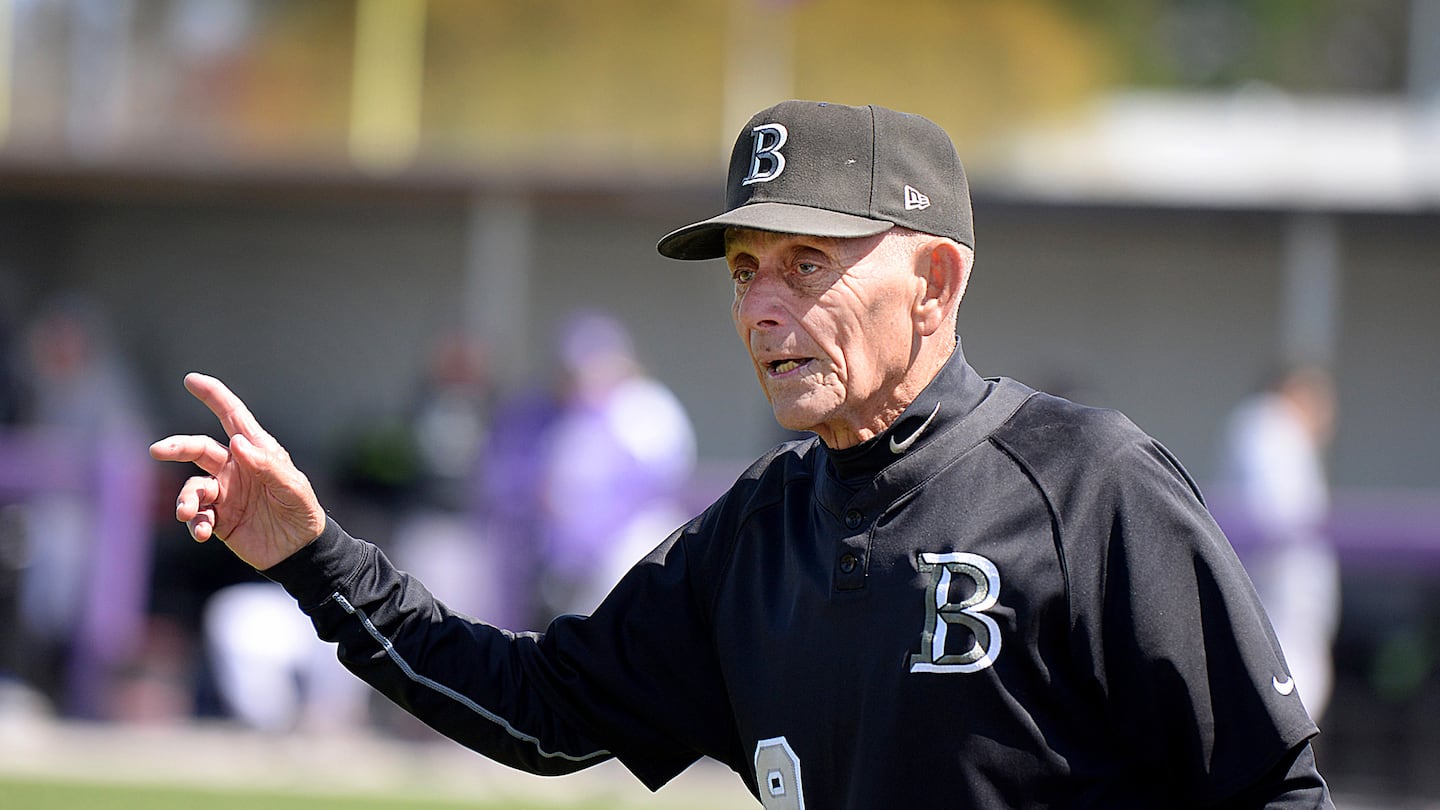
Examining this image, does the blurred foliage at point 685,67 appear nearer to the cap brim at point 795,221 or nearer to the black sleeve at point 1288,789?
the cap brim at point 795,221

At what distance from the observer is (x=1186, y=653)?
90.5 inches

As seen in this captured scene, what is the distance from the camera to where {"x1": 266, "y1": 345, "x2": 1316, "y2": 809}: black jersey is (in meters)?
2.33

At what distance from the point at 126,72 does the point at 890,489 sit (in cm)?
1119

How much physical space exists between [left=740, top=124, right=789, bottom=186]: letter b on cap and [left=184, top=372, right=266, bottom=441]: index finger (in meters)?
0.86

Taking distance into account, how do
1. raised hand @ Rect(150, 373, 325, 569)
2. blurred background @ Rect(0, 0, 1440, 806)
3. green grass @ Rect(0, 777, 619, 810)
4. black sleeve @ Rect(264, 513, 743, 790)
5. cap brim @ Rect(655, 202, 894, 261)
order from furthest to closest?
blurred background @ Rect(0, 0, 1440, 806), green grass @ Rect(0, 777, 619, 810), black sleeve @ Rect(264, 513, 743, 790), raised hand @ Rect(150, 373, 325, 569), cap brim @ Rect(655, 202, 894, 261)

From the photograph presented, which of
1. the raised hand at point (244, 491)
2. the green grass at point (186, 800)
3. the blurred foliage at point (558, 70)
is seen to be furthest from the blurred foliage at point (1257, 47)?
the raised hand at point (244, 491)

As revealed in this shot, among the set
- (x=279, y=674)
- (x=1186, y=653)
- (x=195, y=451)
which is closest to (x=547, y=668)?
(x=195, y=451)

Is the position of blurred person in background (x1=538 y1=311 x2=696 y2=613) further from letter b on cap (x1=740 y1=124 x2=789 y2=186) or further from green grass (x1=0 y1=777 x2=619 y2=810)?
letter b on cap (x1=740 y1=124 x2=789 y2=186)

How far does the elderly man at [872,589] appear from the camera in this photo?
2344 millimetres

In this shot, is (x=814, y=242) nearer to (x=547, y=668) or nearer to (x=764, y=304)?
(x=764, y=304)

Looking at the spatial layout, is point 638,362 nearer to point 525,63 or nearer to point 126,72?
point 525,63

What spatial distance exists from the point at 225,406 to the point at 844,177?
1.02 m

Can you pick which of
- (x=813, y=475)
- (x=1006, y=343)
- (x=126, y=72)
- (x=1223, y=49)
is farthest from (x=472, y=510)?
(x=1223, y=49)

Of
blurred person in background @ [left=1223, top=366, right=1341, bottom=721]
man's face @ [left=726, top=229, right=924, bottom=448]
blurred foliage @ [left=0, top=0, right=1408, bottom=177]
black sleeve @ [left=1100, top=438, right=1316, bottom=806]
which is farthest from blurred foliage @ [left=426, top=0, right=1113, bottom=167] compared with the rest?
black sleeve @ [left=1100, top=438, right=1316, bottom=806]
